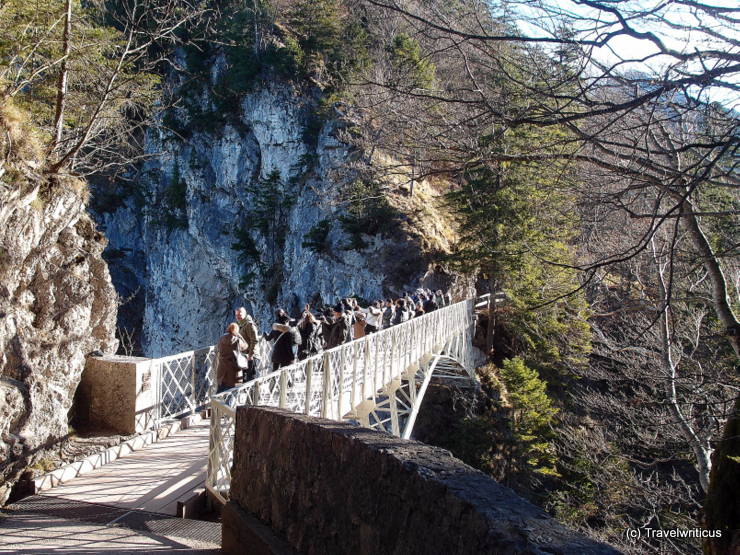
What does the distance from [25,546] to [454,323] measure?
1438cm

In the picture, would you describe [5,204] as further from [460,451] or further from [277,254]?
[277,254]

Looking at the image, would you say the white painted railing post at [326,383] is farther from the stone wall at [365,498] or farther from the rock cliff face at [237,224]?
the rock cliff face at [237,224]

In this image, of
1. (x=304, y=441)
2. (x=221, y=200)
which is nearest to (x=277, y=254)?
(x=221, y=200)

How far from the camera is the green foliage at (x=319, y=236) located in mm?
28781


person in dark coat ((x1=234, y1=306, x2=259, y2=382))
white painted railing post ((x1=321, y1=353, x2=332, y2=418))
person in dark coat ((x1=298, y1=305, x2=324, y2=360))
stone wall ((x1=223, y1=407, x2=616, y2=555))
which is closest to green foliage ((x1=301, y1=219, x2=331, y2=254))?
person in dark coat ((x1=298, y1=305, x2=324, y2=360))

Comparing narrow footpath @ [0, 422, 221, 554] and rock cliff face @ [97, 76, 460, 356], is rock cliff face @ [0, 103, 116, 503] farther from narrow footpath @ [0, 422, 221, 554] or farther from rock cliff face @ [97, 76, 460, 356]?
rock cliff face @ [97, 76, 460, 356]

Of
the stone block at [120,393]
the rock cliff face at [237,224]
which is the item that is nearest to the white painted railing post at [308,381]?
the stone block at [120,393]

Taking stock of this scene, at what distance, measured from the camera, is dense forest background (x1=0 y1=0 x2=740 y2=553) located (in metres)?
3.34

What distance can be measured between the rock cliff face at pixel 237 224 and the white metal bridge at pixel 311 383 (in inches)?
607

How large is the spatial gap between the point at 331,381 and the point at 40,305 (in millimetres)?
3284

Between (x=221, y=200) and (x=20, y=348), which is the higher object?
(x=221, y=200)

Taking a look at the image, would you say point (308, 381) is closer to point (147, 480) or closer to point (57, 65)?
point (147, 480)

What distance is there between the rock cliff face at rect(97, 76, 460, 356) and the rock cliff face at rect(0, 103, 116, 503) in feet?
65.5

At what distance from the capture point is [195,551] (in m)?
3.59
